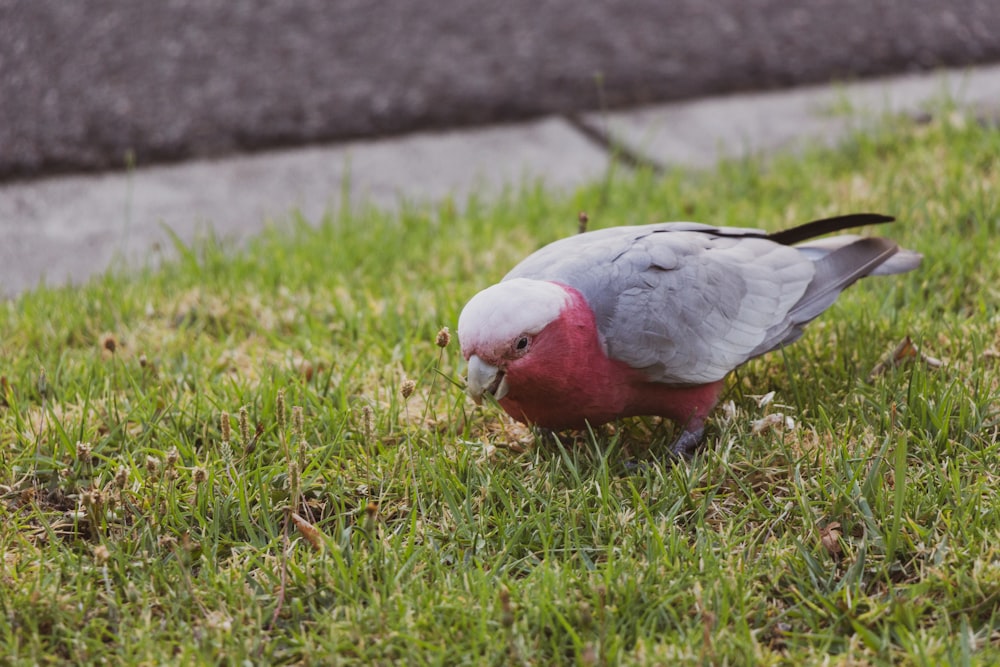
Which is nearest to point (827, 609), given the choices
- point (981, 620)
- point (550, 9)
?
A: point (981, 620)

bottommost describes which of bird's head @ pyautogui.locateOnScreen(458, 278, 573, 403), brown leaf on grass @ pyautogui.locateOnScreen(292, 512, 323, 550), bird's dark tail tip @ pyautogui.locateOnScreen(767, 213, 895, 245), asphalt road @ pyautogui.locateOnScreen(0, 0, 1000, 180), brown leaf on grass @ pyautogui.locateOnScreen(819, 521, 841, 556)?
brown leaf on grass @ pyautogui.locateOnScreen(292, 512, 323, 550)

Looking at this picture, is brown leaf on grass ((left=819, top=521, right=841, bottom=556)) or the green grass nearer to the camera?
the green grass

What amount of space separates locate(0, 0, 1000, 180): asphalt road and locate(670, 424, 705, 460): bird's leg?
2.35 m

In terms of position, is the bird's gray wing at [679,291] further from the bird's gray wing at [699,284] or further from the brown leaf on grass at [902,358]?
the brown leaf on grass at [902,358]

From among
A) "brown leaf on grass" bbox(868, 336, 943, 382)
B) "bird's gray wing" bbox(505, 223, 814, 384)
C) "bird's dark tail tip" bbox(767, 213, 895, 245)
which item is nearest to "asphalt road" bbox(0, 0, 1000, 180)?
"bird's dark tail tip" bbox(767, 213, 895, 245)

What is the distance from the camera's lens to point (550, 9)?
16.3 ft

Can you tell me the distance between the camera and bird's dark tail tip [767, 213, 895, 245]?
8.61ft

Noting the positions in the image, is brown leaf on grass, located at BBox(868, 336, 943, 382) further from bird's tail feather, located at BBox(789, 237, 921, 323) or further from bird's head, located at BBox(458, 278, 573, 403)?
bird's head, located at BBox(458, 278, 573, 403)

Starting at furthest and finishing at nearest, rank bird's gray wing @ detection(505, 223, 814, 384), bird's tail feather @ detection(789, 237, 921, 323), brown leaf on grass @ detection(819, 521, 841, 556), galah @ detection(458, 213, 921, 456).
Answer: bird's tail feather @ detection(789, 237, 921, 323)
bird's gray wing @ detection(505, 223, 814, 384)
galah @ detection(458, 213, 921, 456)
brown leaf on grass @ detection(819, 521, 841, 556)

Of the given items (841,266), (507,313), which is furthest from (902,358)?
(507,313)

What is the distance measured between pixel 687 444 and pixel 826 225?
71cm

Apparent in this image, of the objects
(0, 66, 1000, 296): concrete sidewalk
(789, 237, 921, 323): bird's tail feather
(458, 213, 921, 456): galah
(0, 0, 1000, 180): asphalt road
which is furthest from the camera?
(0, 0, 1000, 180): asphalt road

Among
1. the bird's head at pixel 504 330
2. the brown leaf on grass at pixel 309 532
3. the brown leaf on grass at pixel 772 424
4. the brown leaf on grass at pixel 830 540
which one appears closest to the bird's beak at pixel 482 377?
the bird's head at pixel 504 330

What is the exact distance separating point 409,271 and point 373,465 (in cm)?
115
